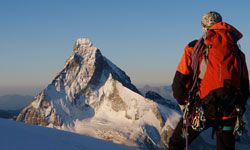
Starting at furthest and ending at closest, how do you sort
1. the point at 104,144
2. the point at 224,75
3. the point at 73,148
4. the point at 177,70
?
the point at 104,144
the point at 73,148
the point at 177,70
the point at 224,75

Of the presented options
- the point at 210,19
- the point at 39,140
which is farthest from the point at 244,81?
the point at 39,140

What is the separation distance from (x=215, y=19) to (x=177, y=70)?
52.1 inches

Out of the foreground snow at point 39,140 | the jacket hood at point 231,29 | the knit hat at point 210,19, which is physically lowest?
the foreground snow at point 39,140

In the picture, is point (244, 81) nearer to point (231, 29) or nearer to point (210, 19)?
point (231, 29)

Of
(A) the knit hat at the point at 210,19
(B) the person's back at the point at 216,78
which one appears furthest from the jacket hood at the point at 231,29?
(A) the knit hat at the point at 210,19

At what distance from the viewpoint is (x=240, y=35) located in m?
8.77

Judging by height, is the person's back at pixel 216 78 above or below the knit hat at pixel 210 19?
below

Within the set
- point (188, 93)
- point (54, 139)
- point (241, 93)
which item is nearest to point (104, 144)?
point (54, 139)

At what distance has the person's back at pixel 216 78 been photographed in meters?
8.45

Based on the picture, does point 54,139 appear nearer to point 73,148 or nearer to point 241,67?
point 73,148

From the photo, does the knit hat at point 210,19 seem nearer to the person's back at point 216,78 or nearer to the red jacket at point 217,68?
the person's back at point 216,78

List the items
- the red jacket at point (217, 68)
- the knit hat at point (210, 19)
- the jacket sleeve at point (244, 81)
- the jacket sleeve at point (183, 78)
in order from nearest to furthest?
the red jacket at point (217, 68), the jacket sleeve at point (244, 81), the jacket sleeve at point (183, 78), the knit hat at point (210, 19)

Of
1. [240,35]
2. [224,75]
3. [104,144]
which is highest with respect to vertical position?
[240,35]

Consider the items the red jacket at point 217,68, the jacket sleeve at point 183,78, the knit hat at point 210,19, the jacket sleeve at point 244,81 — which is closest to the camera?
the red jacket at point 217,68
